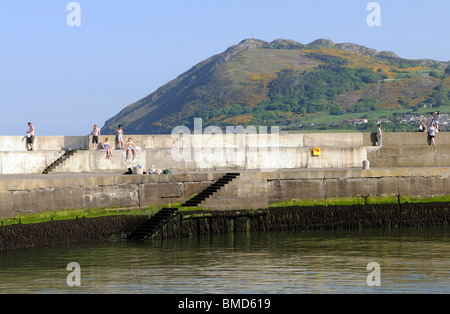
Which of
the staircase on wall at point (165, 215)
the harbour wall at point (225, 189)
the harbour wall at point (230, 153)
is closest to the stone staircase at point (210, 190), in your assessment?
the staircase on wall at point (165, 215)

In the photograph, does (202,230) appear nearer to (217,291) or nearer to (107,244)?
(107,244)

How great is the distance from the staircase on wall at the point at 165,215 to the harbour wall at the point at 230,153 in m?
3.95

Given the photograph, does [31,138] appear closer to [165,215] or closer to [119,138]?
[119,138]

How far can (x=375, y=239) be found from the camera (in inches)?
1232

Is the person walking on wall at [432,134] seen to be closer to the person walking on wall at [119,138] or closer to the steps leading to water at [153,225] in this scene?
the person walking on wall at [119,138]

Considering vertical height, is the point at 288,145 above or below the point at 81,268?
above

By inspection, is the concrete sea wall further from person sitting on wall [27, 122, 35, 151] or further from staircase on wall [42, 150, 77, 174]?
person sitting on wall [27, 122, 35, 151]

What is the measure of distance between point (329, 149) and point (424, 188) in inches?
196

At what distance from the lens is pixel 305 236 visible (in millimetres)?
32125

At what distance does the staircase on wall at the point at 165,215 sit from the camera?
1246 inches
